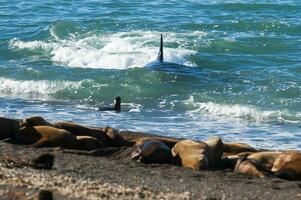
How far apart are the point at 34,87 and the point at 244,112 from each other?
4.80 m

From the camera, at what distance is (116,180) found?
26.8 ft

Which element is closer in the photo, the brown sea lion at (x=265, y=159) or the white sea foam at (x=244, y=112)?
the brown sea lion at (x=265, y=159)

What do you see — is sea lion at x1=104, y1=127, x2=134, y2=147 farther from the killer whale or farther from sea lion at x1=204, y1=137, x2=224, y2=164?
the killer whale

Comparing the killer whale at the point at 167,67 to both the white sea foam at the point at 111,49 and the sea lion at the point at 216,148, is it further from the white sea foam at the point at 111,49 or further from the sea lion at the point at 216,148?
the sea lion at the point at 216,148

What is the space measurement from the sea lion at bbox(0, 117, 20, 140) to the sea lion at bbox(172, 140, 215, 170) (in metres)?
2.03

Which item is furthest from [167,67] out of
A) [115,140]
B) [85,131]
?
[115,140]

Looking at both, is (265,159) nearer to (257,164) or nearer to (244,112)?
(257,164)

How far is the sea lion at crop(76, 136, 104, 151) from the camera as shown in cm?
1018

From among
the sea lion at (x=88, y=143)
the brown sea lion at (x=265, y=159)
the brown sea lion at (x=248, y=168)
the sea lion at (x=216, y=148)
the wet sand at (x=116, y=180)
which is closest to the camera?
the wet sand at (x=116, y=180)

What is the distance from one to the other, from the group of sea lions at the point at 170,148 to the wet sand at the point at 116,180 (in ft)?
0.59

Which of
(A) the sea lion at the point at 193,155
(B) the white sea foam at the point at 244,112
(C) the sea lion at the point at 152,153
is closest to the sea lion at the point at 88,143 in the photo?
(C) the sea lion at the point at 152,153

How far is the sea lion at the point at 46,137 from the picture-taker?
10.1 metres

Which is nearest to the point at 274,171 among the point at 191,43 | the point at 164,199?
the point at 164,199

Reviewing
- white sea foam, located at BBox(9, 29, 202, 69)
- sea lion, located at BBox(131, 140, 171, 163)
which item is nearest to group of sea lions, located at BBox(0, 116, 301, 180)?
sea lion, located at BBox(131, 140, 171, 163)
